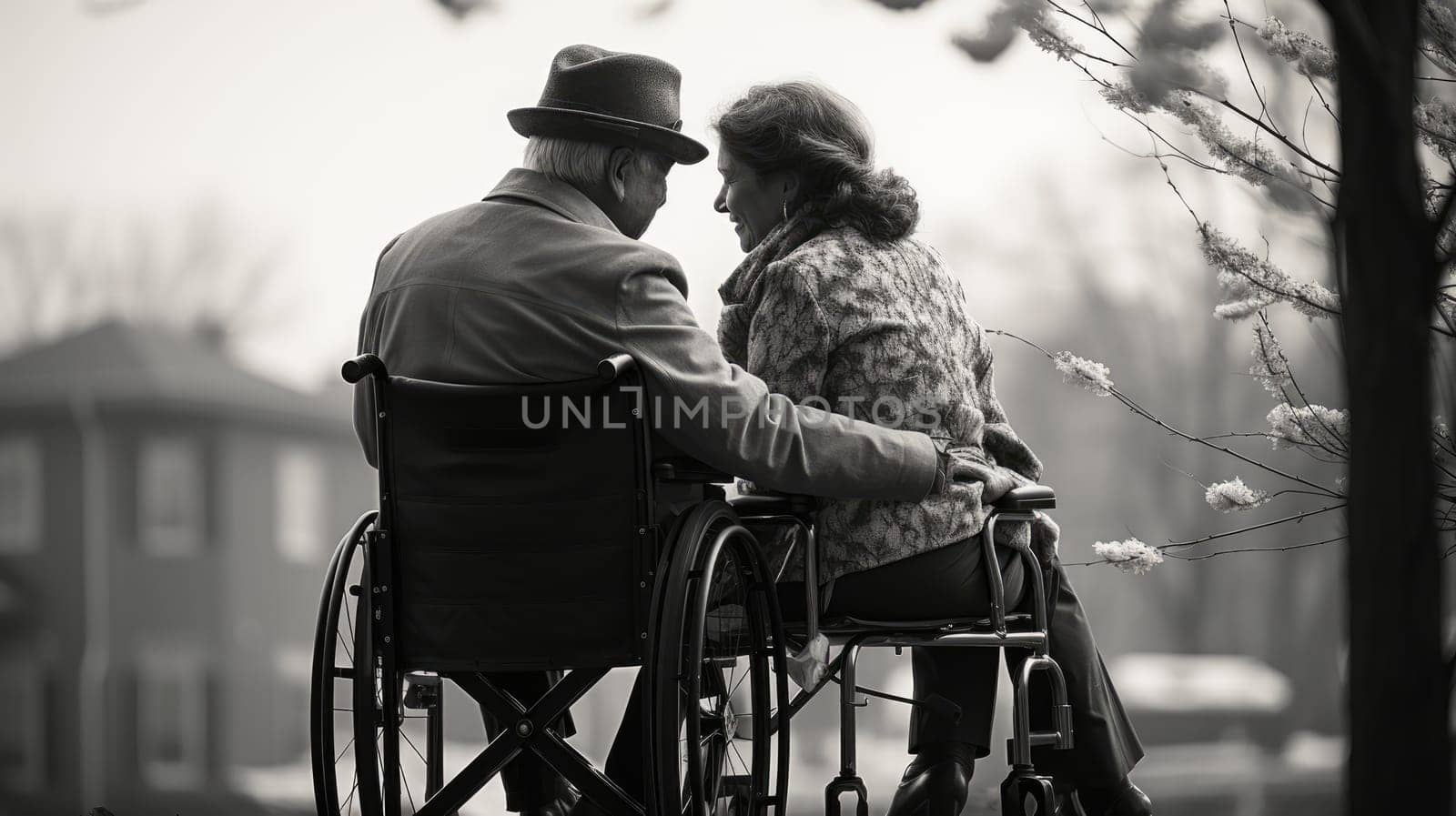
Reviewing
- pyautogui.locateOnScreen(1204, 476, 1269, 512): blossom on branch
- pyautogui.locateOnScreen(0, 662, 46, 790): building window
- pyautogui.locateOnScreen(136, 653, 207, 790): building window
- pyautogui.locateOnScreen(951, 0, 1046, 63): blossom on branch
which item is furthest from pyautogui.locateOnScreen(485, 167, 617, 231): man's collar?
pyautogui.locateOnScreen(0, 662, 46, 790): building window

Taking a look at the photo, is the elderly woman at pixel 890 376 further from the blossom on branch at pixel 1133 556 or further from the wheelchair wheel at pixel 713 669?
the blossom on branch at pixel 1133 556

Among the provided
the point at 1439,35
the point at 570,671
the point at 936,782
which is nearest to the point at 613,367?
the point at 570,671

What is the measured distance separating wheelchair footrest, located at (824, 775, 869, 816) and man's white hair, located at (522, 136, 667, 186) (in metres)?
0.84

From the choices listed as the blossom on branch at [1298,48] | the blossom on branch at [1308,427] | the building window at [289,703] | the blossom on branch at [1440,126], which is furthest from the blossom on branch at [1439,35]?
the building window at [289,703]

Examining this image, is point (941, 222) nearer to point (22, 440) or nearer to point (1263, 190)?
point (1263, 190)

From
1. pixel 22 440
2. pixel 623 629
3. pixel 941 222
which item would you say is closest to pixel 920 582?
pixel 623 629

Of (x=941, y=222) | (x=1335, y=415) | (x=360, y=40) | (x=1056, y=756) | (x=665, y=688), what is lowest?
(x=1056, y=756)

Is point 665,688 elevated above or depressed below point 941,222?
below

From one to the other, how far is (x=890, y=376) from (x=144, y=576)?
230 centimetres

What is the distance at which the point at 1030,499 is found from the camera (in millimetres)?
1877

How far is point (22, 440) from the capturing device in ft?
11.3

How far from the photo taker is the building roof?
135 inches

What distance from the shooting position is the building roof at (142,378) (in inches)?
135

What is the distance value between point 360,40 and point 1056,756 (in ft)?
8.04
